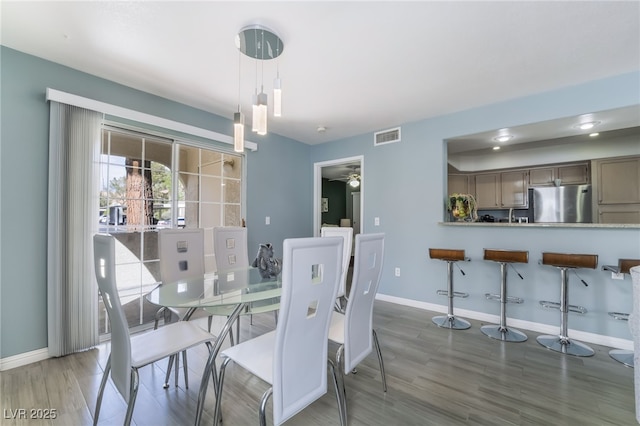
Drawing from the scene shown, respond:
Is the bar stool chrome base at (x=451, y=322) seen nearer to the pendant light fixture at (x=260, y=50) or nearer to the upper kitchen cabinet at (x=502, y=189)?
the pendant light fixture at (x=260, y=50)

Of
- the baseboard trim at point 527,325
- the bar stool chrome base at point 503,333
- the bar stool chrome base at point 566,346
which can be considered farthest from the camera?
the bar stool chrome base at point 503,333

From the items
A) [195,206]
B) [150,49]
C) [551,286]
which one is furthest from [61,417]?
[551,286]

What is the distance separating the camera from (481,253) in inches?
125

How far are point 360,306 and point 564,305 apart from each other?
233cm

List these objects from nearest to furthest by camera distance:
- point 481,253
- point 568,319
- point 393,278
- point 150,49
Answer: point 150,49, point 568,319, point 481,253, point 393,278

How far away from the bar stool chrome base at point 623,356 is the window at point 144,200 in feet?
13.6

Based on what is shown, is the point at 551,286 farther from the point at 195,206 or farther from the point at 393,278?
the point at 195,206

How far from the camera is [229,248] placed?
8.59 ft

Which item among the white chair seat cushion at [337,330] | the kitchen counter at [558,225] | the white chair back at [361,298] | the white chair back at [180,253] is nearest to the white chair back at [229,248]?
the white chair back at [180,253]

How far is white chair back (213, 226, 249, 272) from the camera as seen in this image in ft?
8.38

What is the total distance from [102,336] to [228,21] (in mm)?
2977

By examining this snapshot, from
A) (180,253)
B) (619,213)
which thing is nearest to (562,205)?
(619,213)

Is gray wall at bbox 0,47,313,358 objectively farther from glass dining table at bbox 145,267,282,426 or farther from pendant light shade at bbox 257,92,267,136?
pendant light shade at bbox 257,92,267,136

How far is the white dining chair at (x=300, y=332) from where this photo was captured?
3.56 feet
